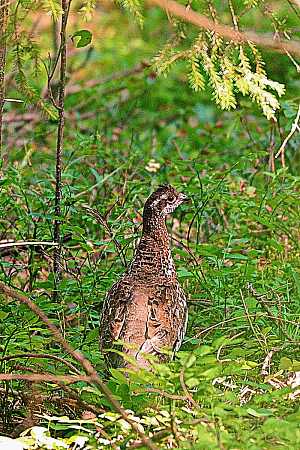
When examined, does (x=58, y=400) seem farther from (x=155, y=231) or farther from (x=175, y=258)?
(x=175, y=258)

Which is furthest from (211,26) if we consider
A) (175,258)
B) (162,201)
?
(175,258)

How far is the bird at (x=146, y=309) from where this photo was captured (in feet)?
9.32

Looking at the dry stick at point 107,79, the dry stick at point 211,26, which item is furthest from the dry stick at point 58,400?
the dry stick at point 107,79

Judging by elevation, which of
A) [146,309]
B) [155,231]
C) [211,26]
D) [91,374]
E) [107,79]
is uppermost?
[211,26]

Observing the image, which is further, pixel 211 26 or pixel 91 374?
pixel 211 26

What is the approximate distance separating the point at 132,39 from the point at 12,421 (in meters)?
8.24

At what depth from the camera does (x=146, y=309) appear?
2996mm

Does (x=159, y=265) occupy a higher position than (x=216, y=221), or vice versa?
(x=159, y=265)

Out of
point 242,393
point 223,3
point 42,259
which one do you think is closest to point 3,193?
point 42,259

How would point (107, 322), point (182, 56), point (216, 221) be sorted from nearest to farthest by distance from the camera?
1. point (107, 322)
2. point (182, 56)
3. point (216, 221)

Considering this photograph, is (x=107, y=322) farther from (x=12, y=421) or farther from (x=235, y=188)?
(x=235, y=188)

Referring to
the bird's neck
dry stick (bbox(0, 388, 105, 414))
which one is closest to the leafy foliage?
dry stick (bbox(0, 388, 105, 414))

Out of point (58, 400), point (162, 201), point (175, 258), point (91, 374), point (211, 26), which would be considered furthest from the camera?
point (175, 258)

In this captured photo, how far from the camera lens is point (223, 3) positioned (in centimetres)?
925
